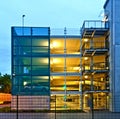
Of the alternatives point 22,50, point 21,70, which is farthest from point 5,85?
point 22,50

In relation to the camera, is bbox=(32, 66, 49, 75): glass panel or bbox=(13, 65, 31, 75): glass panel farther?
bbox=(32, 66, 49, 75): glass panel

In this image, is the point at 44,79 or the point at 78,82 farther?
the point at 78,82

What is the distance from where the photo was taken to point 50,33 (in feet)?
176

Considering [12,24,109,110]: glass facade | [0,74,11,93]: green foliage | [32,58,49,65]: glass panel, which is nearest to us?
[12,24,109,110]: glass facade

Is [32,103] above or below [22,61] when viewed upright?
below

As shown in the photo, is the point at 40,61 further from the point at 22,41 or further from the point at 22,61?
the point at 22,41

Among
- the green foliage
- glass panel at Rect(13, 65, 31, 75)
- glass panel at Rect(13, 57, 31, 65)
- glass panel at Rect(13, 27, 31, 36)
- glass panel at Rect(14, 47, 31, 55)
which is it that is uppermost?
glass panel at Rect(13, 27, 31, 36)

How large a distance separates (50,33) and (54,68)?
→ 614 centimetres

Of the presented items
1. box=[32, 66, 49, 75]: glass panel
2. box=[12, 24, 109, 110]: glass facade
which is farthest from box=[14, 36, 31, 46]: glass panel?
box=[32, 66, 49, 75]: glass panel

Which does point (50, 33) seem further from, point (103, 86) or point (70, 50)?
point (103, 86)

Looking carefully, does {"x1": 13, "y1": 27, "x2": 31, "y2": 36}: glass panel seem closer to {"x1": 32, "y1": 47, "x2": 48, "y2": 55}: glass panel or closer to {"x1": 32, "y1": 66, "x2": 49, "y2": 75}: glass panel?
{"x1": 32, "y1": 47, "x2": 48, "y2": 55}: glass panel

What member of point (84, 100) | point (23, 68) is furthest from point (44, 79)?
point (84, 100)

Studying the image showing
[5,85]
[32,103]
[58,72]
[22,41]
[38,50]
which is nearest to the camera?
[32,103]

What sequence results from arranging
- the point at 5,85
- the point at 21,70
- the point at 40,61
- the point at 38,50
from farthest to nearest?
the point at 5,85, the point at 40,61, the point at 38,50, the point at 21,70
